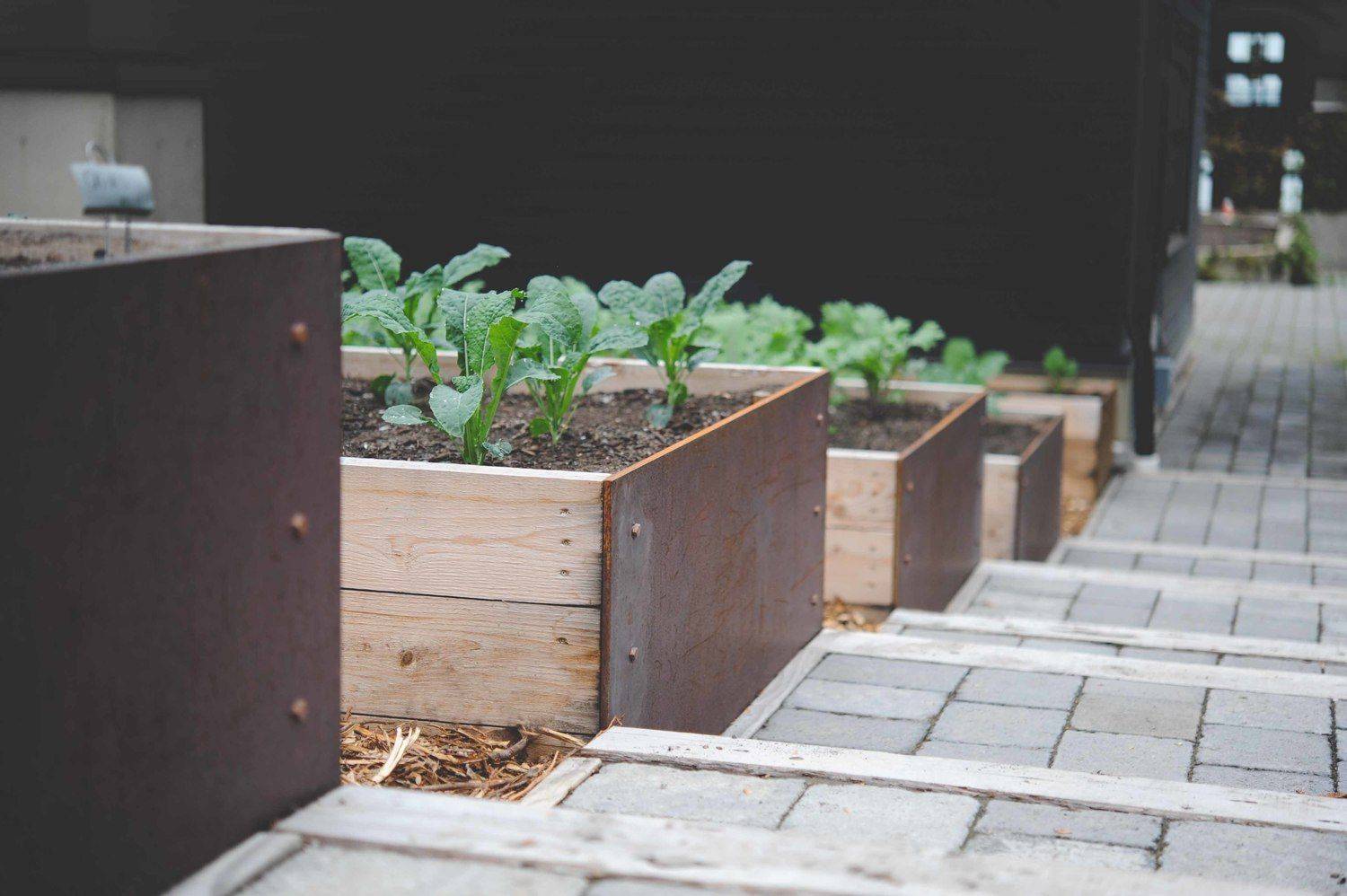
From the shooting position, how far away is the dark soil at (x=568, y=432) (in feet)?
9.02

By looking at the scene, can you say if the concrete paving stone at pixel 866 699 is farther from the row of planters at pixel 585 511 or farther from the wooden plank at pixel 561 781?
the wooden plank at pixel 561 781

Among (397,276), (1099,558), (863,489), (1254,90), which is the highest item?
(1254,90)

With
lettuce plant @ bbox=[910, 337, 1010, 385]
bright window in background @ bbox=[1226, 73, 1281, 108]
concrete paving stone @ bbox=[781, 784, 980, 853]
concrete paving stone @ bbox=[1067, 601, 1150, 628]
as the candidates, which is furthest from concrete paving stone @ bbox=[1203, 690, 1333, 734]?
bright window in background @ bbox=[1226, 73, 1281, 108]

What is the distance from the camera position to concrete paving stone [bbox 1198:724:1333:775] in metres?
2.55

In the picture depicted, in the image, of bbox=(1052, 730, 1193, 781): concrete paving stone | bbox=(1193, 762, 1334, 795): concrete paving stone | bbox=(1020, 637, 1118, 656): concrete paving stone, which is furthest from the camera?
bbox=(1020, 637, 1118, 656): concrete paving stone

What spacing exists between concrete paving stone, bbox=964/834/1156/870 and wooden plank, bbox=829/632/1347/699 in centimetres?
127

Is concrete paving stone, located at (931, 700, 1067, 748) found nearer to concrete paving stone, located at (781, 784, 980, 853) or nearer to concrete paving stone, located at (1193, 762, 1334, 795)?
concrete paving stone, located at (1193, 762, 1334, 795)

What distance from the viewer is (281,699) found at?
1568 mm

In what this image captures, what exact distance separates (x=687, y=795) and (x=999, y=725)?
1059mm

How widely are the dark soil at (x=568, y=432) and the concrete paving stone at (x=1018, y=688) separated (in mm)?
772

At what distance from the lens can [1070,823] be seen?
1.95 m

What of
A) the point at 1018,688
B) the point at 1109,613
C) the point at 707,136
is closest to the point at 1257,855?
the point at 1018,688

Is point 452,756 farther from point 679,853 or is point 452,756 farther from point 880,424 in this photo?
point 880,424

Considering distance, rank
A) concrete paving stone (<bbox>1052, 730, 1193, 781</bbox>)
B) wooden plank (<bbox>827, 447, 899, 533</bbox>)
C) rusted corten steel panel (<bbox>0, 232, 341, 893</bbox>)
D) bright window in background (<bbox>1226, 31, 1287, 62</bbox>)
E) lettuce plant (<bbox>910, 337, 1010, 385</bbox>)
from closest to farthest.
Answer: rusted corten steel panel (<bbox>0, 232, 341, 893</bbox>), concrete paving stone (<bbox>1052, 730, 1193, 781</bbox>), wooden plank (<bbox>827, 447, 899, 533</bbox>), lettuce plant (<bbox>910, 337, 1010, 385</bbox>), bright window in background (<bbox>1226, 31, 1287, 62</bbox>)
